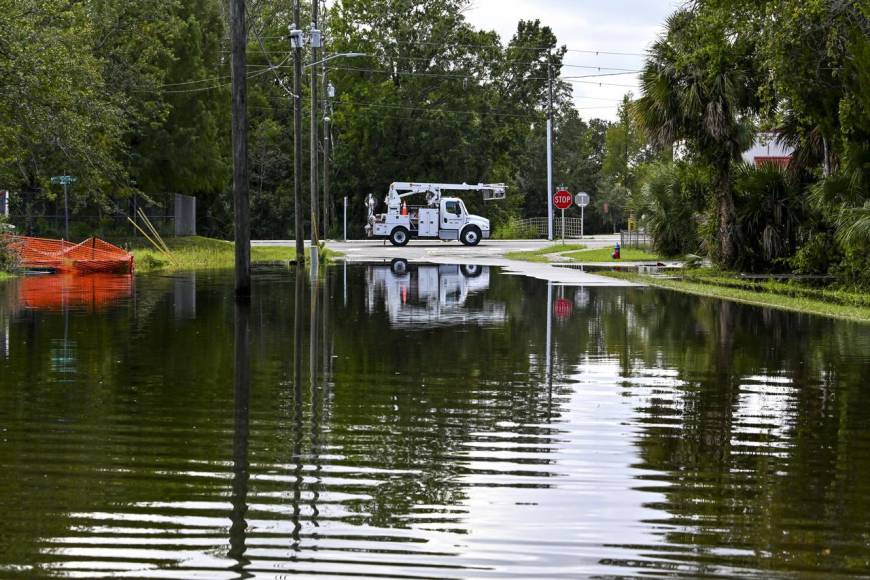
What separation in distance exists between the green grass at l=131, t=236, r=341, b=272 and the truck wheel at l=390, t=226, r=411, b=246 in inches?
386

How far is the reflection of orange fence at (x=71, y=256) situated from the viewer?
3622 cm

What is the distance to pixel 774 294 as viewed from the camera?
1089 inches

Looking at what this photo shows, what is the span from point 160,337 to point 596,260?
30.7 metres

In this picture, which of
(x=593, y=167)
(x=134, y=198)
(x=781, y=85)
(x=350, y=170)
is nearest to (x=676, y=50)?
(x=781, y=85)

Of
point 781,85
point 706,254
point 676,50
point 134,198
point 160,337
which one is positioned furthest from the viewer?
point 134,198

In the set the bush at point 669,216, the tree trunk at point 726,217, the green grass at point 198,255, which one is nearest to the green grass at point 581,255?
the bush at point 669,216

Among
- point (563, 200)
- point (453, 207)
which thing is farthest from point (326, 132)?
point (563, 200)

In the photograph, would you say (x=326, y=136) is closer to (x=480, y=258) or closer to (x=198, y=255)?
(x=480, y=258)

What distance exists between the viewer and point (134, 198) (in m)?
53.9

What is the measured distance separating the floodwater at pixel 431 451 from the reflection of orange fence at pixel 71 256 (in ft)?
54.5

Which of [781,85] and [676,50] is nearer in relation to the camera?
[781,85]

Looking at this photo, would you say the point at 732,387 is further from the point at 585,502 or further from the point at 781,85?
the point at 781,85

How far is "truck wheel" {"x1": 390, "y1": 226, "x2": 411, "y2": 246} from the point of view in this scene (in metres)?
65.1

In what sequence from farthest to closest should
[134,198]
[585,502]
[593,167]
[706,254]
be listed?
[593,167] → [134,198] → [706,254] → [585,502]
